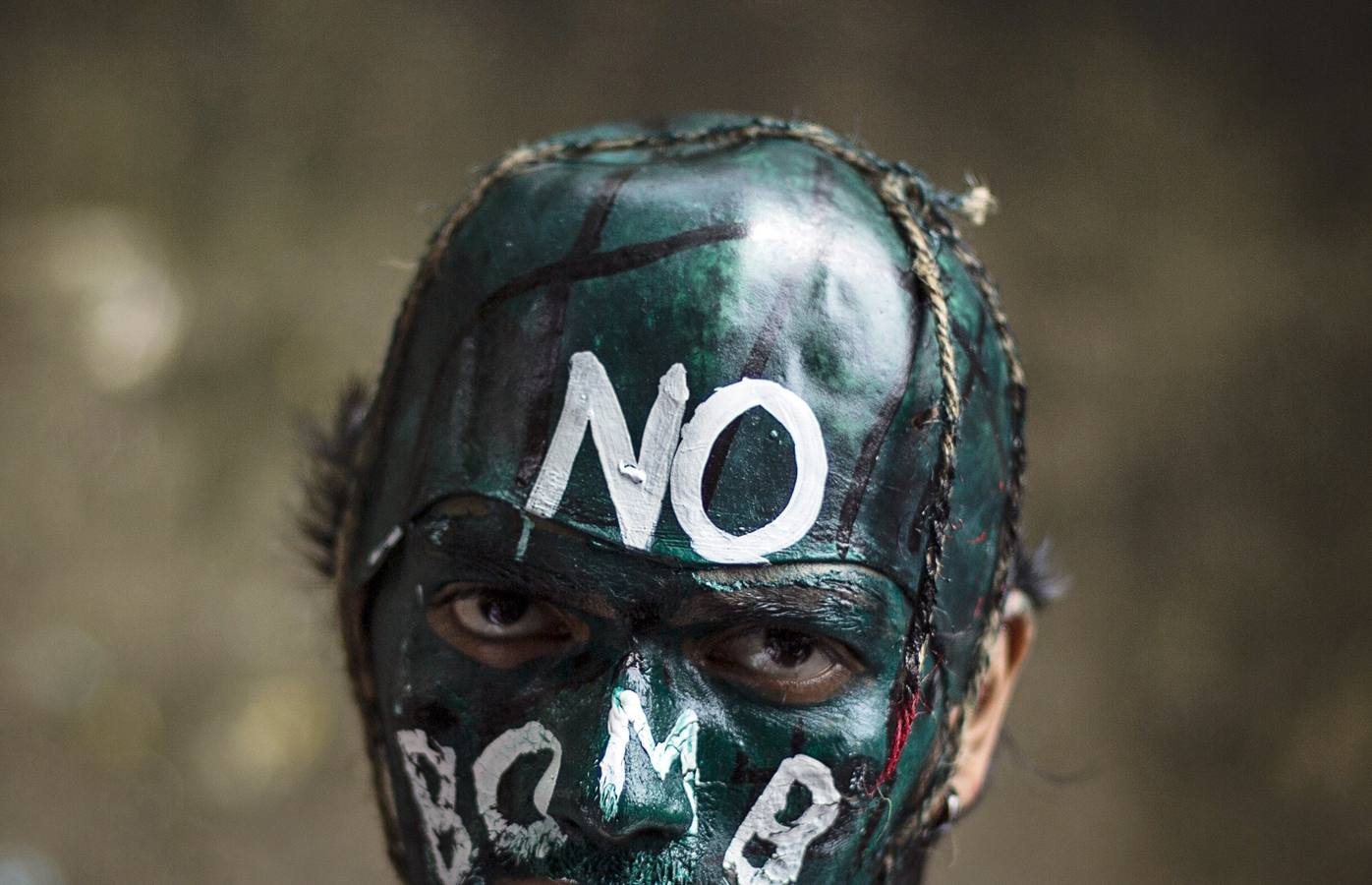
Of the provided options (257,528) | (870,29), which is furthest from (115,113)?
(870,29)

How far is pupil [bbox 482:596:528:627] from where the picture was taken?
185 cm

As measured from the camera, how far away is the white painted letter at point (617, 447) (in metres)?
1.75

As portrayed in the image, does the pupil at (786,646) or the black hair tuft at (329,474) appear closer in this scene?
the pupil at (786,646)

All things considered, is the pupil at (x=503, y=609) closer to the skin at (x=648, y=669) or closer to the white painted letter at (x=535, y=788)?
the skin at (x=648, y=669)

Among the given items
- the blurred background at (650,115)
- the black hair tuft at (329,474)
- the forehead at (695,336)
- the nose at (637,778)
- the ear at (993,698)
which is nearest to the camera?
the nose at (637,778)

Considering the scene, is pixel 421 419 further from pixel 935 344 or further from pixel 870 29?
pixel 870 29

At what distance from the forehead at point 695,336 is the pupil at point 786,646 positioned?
102 millimetres

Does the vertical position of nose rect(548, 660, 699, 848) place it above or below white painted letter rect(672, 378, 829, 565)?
below

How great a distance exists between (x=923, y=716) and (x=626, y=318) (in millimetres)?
644

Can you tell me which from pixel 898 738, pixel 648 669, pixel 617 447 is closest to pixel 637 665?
pixel 648 669

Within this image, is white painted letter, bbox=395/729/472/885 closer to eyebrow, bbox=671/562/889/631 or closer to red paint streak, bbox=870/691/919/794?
eyebrow, bbox=671/562/889/631

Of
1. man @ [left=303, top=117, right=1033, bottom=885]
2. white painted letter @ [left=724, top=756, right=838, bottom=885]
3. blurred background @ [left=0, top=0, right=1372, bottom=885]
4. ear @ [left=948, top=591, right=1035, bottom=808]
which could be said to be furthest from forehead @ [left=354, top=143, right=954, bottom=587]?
blurred background @ [left=0, top=0, right=1372, bottom=885]

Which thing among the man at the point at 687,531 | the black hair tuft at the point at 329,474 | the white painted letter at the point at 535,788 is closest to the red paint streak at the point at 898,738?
the man at the point at 687,531

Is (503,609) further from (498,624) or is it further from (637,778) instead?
(637,778)
